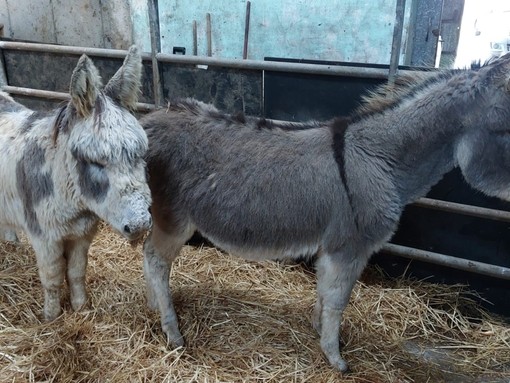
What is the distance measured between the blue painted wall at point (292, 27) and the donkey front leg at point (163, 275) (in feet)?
17.5

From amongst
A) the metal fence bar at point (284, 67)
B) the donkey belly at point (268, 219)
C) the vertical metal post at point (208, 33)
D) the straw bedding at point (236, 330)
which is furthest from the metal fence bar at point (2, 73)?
the vertical metal post at point (208, 33)

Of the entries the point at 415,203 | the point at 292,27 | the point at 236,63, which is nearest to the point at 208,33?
the point at 292,27

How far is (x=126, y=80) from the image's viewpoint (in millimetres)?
2309

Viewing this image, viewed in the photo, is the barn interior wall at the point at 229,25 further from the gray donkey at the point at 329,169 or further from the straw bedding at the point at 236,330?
the gray donkey at the point at 329,169

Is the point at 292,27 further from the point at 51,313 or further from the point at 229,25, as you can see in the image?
the point at 51,313

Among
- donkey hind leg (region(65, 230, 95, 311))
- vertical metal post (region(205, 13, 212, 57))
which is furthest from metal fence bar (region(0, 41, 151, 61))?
vertical metal post (region(205, 13, 212, 57))

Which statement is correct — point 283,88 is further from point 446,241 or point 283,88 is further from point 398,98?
point 446,241

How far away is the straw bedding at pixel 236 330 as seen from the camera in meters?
2.53

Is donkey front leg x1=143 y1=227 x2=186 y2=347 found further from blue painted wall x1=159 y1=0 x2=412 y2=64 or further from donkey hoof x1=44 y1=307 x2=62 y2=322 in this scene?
blue painted wall x1=159 y1=0 x2=412 y2=64

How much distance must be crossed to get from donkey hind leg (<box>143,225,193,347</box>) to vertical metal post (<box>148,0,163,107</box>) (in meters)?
1.24

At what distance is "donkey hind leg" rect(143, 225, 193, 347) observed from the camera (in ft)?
8.88

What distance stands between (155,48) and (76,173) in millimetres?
1439

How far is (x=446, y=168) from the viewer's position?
2396 millimetres

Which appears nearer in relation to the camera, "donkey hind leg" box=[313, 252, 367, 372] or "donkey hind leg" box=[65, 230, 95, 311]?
"donkey hind leg" box=[313, 252, 367, 372]
